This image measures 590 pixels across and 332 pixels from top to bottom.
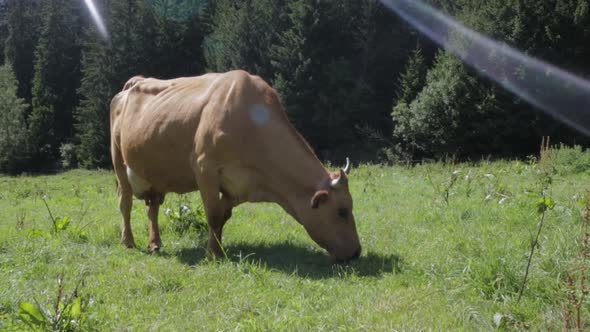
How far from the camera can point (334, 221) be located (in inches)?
236

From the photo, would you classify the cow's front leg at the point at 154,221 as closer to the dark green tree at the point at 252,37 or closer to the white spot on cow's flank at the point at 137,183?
the white spot on cow's flank at the point at 137,183

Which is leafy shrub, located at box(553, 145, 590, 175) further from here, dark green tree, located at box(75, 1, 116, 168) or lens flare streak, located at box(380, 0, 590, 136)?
dark green tree, located at box(75, 1, 116, 168)

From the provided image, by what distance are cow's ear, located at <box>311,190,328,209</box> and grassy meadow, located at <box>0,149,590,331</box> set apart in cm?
64

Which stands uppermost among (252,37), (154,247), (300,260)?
(300,260)

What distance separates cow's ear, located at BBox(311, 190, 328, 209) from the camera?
5867 millimetres

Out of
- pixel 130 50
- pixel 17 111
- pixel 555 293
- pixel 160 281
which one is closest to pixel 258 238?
pixel 160 281

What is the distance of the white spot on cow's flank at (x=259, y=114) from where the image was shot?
636cm

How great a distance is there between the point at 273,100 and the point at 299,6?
3524 centimetres

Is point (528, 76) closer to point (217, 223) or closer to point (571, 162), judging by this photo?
point (571, 162)

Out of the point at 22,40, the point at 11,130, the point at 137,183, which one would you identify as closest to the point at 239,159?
the point at 137,183

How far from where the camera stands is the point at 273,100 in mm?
6637

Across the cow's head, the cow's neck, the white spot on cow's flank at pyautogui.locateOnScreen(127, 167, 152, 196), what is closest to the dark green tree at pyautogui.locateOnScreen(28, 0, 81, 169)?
the white spot on cow's flank at pyautogui.locateOnScreen(127, 167, 152, 196)

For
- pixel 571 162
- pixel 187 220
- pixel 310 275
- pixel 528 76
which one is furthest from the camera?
pixel 528 76

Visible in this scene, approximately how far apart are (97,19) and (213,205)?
5096 cm
